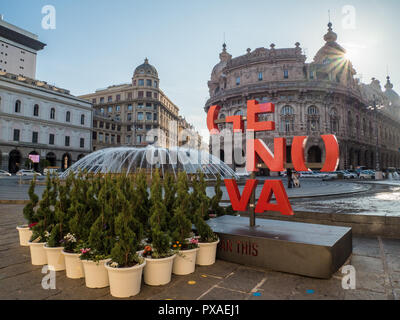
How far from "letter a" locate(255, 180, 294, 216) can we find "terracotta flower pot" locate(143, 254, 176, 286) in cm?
234

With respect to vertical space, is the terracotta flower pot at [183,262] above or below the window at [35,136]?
below

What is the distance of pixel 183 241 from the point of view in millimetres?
3922

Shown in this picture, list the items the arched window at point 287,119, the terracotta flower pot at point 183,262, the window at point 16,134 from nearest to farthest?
1. the terracotta flower pot at point 183,262
2. the window at point 16,134
3. the arched window at point 287,119

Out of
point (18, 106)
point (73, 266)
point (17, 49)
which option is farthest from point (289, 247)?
point (17, 49)

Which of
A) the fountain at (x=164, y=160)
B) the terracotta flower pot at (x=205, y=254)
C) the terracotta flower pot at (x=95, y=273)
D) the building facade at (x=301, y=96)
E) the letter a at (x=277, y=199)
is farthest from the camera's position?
the building facade at (x=301, y=96)

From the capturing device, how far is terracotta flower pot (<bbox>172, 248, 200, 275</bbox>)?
377 centimetres

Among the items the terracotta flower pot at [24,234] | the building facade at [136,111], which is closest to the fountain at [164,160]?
the terracotta flower pot at [24,234]

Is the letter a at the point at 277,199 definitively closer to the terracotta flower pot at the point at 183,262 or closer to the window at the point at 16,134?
the terracotta flower pot at the point at 183,262

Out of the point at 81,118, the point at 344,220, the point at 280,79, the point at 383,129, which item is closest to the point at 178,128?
the point at 81,118

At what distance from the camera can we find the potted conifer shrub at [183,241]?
3777mm

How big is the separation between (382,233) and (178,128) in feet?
269

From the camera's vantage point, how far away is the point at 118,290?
309 cm

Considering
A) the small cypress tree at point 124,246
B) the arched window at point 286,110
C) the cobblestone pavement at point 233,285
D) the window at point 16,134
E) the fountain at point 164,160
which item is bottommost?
the cobblestone pavement at point 233,285
